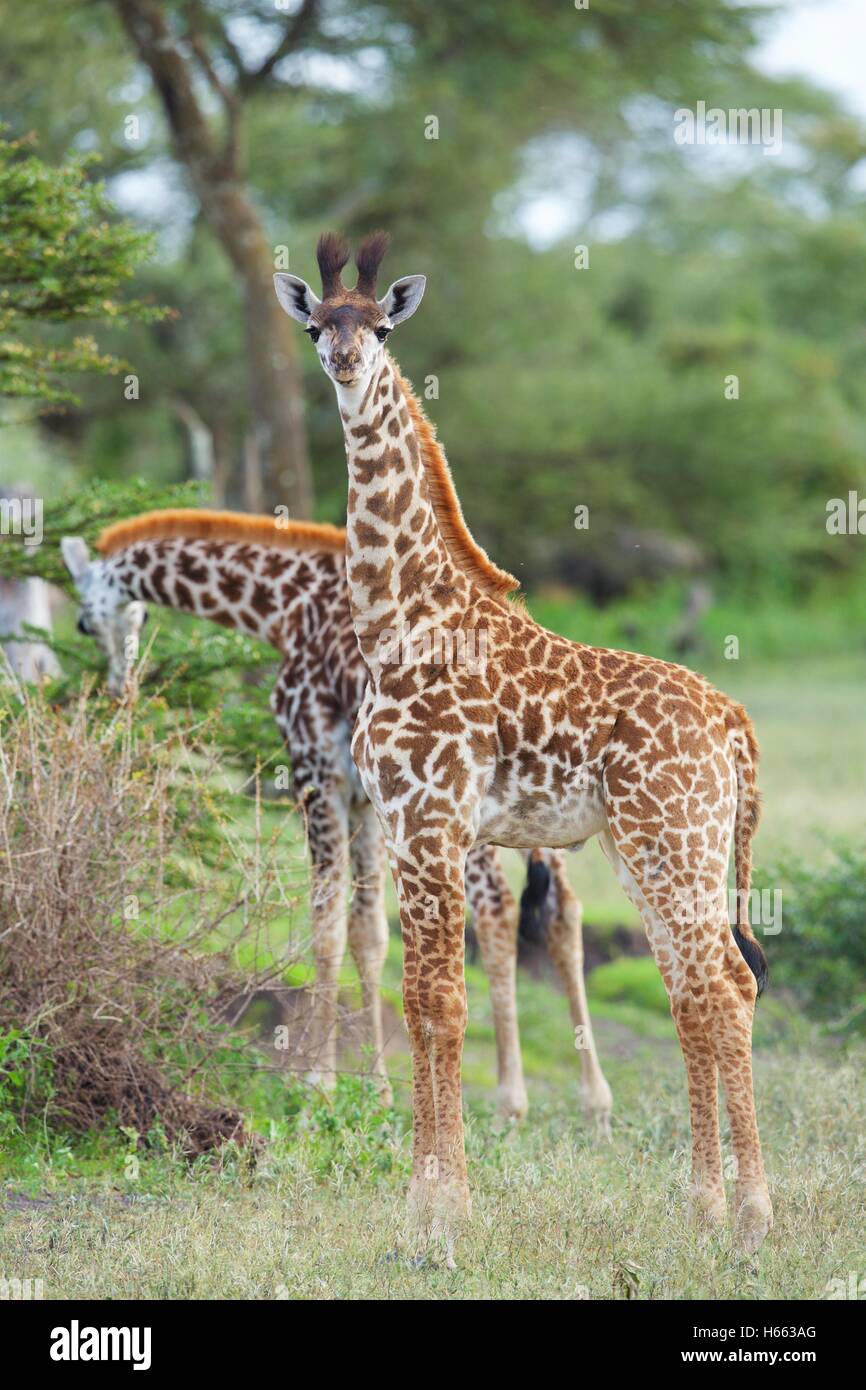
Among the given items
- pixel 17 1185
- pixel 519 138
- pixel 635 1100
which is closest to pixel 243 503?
pixel 519 138

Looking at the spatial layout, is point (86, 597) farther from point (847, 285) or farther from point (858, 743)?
point (847, 285)

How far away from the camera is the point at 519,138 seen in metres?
23.9

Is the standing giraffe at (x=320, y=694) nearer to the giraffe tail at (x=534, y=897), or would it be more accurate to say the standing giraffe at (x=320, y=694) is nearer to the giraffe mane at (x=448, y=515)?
the giraffe tail at (x=534, y=897)

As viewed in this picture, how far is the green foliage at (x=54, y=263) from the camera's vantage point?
789cm

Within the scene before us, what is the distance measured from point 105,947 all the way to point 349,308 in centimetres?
268

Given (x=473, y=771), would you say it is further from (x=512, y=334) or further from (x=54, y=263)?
(x=512, y=334)

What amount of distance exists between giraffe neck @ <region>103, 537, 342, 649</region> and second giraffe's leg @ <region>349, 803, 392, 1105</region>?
103 cm

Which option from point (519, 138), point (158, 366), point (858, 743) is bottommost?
point (858, 743)

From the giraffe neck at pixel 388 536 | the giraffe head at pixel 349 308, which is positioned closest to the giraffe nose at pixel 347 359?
the giraffe head at pixel 349 308

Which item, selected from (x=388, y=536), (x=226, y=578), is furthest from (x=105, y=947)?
(x=226, y=578)

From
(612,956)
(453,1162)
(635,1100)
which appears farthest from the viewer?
(612,956)

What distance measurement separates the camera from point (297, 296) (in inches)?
220

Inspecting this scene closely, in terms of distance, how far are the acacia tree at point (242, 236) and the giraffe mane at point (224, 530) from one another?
5957mm
